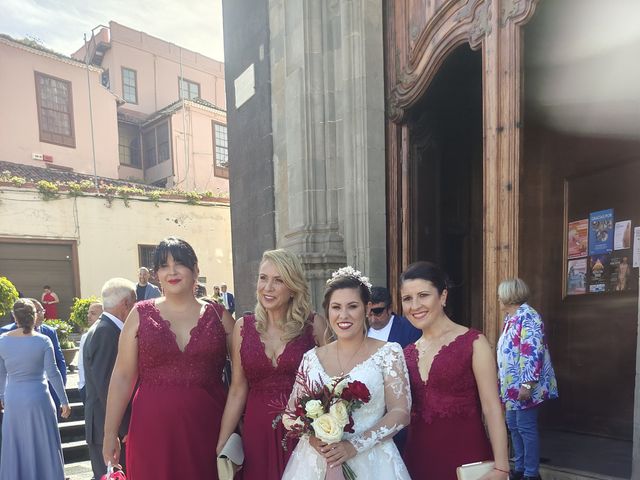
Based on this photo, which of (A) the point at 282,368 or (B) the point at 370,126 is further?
(B) the point at 370,126

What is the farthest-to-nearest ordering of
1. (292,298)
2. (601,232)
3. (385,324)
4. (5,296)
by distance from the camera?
(5,296) < (601,232) < (385,324) < (292,298)

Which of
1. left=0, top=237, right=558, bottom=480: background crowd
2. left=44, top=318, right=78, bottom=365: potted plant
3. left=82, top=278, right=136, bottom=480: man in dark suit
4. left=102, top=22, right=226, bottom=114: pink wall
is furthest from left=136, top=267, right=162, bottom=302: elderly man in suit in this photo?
left=102, top=22, right=226, bottom=114: pink wall

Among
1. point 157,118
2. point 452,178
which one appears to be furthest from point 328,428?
point 157,118

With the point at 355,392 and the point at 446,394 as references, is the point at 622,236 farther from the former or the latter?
the point at 355,392

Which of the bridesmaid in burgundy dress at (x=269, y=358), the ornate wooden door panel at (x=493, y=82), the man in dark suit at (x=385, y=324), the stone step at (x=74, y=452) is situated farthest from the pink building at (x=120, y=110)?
the bridesmaid in burgundy dress at (x=269, y=358)

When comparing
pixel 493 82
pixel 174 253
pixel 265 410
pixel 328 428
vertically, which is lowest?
pixel 265 410

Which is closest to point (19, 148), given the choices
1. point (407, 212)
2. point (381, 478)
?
point (407, 212)

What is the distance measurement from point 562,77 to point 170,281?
4.74 metres

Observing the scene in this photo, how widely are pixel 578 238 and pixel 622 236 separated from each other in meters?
0.47

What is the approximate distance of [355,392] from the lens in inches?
75.7

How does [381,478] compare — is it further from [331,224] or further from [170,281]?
[331,224]

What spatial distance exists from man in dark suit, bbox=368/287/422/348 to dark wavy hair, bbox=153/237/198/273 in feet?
4.92

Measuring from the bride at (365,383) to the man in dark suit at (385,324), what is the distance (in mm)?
1292

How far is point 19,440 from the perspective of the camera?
4387 mm
